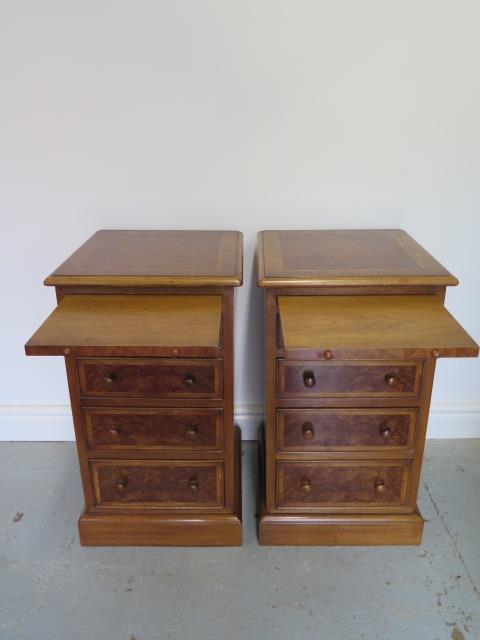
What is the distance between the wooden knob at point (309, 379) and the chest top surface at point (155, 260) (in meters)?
0.31

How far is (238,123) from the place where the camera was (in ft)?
5.65

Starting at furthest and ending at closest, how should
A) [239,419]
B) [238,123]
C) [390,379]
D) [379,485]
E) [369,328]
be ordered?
1. [239,419]
2. [238,123]
3. [379,485]
4. [390,379]
5. [369,328]

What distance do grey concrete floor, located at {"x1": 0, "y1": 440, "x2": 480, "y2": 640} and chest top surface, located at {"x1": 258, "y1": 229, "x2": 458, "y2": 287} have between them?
32.9 inches

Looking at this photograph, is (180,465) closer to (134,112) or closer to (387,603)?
(387,603)

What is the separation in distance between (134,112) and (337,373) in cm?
103

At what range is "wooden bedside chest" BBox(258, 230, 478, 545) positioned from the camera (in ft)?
4.33

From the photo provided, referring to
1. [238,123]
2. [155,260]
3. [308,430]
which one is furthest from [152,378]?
[238,123]

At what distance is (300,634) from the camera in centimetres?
139

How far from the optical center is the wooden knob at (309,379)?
145 cm

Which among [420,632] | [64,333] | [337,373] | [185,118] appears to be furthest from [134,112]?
[420,632]

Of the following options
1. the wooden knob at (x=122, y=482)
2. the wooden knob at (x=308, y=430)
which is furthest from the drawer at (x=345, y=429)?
the wooden knob at (x=122, y=482)

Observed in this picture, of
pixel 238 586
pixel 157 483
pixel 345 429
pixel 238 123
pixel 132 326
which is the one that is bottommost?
pixel 238 586

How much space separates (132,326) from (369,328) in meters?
0.55

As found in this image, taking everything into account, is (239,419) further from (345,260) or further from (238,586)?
(345,260)
